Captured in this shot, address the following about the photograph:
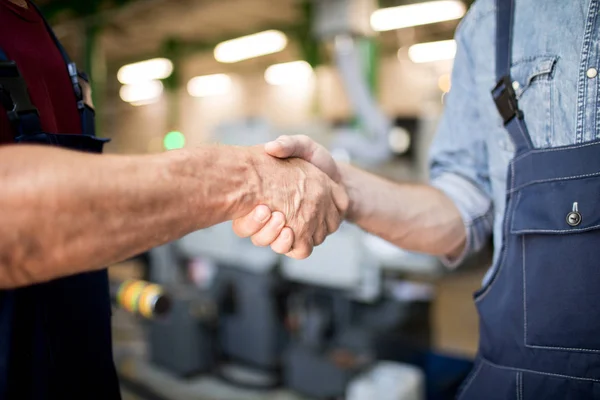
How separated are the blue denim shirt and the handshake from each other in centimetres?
35

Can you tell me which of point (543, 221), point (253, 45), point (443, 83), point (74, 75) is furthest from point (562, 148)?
point (253, 45)

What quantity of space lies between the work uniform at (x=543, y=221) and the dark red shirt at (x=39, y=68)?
0.89 metres

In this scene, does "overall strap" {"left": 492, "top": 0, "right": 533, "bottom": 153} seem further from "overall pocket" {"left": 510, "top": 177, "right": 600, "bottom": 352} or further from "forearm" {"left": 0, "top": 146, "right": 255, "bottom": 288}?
"forearm" {"left": 0, "top": 146, "right": 255, "bottom": 288}

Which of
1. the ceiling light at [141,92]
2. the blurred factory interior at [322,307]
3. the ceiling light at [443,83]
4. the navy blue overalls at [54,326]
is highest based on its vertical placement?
the ceiling light at [141,92]

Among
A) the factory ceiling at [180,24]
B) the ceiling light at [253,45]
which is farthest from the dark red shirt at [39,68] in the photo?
the ceiling light at [253,45]

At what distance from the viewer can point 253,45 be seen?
9.88 meters

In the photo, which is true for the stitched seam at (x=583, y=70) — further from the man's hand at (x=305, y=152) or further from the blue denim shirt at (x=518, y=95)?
the man's hand at (x=305, y=152)

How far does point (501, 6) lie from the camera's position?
107cm

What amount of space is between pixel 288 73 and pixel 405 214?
11.1 meters

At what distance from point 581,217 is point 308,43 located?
895 cm

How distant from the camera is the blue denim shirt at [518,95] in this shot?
0.95m

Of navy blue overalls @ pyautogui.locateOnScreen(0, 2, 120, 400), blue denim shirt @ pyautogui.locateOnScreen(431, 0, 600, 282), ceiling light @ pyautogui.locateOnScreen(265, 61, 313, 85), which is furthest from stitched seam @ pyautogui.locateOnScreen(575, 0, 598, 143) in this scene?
ceiling light @ pyautogui.locateOnScreen(265, 61, 313, 85)

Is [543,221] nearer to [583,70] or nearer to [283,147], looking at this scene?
[583,70]

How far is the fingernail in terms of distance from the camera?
0.94 meters
